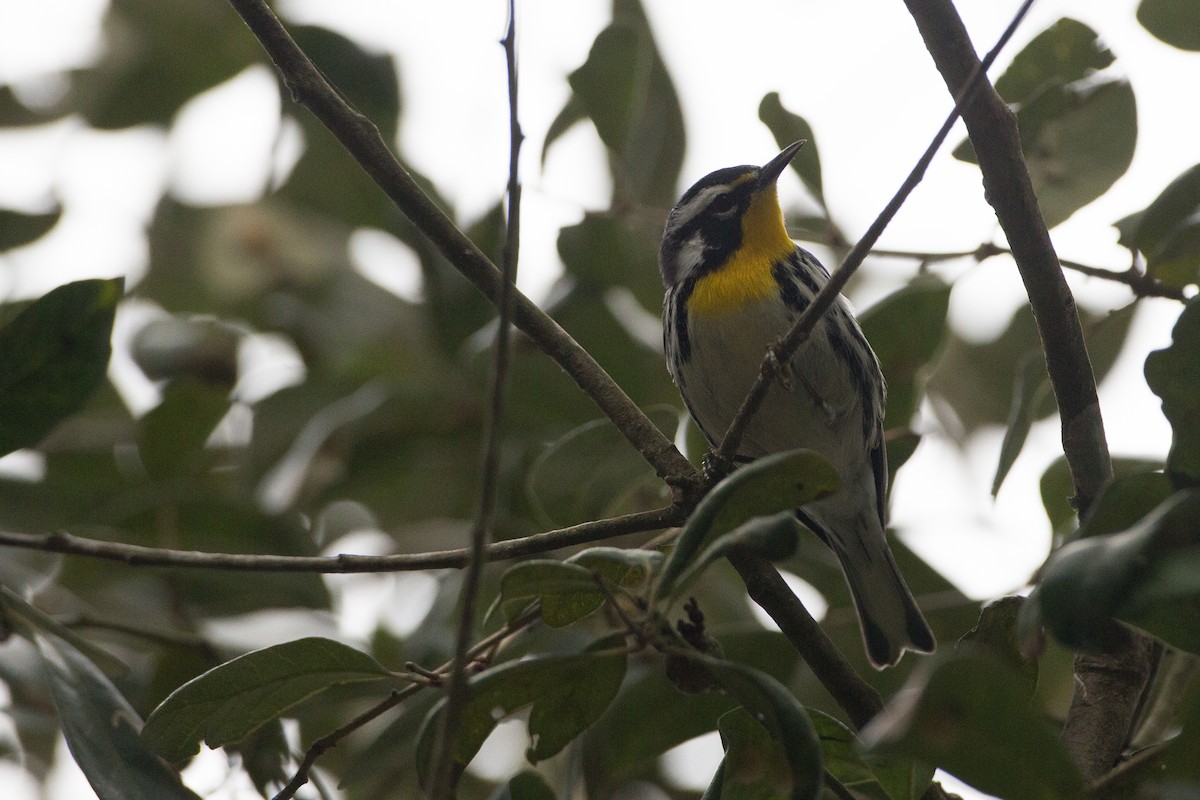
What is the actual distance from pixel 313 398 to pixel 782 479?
7.42 feet

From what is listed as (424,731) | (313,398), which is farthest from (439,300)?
(424,731)

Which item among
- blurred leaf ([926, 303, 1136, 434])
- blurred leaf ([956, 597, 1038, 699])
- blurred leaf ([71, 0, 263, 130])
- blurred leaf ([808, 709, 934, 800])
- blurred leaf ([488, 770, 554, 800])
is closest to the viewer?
blurred leaf ([808, 709, 934, 800])

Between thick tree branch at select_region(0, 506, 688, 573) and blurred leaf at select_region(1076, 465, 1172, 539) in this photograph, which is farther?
thick tree branch at select_region(0, 506, 688, 573)

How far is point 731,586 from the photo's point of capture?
9.66 feet

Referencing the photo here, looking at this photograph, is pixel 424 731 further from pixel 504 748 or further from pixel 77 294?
pixel 504 748

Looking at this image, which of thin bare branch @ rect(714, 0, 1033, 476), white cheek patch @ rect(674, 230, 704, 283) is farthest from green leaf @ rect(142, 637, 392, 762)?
white cheek patch @ rect(674, 230, 704, 283)

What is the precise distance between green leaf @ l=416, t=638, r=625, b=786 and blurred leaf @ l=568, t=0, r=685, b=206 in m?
1.51

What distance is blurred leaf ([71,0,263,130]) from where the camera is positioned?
377 centimetres

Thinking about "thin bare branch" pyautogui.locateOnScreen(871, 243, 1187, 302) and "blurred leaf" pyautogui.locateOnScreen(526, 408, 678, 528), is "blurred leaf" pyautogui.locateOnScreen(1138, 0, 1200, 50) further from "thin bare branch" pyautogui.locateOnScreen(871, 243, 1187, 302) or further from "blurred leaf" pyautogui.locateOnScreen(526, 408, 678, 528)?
"blurred leaf" pyautogui.locateOnScreen(526, 408, 678, 528)

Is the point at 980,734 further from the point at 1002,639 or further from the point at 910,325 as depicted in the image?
the point at 910,325

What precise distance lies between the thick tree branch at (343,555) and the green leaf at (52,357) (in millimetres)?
283

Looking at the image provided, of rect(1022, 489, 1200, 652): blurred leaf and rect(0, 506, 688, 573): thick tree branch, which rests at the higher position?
rect(0, 506, 688, 573): thick tree branch

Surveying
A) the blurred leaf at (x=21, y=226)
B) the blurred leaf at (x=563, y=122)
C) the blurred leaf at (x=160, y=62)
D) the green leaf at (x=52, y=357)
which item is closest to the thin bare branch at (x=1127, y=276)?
the blurred leaf at (x=563, y=122)

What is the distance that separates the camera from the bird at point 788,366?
309 cm
